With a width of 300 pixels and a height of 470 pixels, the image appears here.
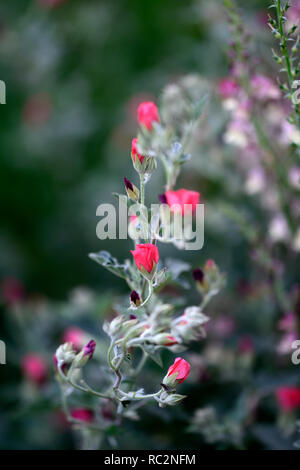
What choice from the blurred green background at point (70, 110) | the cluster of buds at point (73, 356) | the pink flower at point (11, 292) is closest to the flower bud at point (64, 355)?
the cluster of buds at point (73, 356)

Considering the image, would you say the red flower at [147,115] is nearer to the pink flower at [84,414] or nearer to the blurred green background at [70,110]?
the pink flower at [84,414]

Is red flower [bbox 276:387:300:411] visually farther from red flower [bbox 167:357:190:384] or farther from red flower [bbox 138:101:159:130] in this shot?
red flower [bbox 138:101:159:130]

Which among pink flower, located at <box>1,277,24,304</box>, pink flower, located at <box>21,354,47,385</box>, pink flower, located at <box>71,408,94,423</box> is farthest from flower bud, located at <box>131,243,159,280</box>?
pink flower, located at <box>1,277,24,304</box>

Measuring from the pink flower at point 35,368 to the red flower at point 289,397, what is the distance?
36 centimetres

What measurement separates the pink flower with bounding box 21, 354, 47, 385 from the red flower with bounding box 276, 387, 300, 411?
364 mm

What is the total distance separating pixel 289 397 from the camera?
2.20 feet

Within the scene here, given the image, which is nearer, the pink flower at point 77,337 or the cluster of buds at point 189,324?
the cluster of buds at point 189,324

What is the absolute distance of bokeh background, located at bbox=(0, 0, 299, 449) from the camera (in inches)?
37.3

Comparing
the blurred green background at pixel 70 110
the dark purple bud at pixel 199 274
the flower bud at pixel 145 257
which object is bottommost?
the flower bud at pixel 145 257

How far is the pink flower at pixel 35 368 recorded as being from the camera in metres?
0.78

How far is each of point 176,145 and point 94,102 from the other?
3.17 feet

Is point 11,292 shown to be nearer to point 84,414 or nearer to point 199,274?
point 84,414

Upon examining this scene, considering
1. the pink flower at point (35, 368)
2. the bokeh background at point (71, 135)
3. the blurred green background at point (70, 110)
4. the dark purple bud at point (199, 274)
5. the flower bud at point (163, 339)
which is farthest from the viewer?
the blurred green background at point (70, 110)

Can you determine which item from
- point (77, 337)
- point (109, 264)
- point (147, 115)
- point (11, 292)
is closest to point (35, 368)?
point (77, 337)
